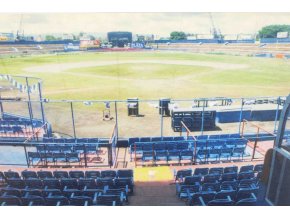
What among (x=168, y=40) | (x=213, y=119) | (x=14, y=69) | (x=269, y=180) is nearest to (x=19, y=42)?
(x=14, y=69)

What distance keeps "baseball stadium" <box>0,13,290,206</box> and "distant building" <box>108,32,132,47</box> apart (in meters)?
44.7

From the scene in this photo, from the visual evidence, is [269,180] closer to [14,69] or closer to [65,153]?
[65,153]

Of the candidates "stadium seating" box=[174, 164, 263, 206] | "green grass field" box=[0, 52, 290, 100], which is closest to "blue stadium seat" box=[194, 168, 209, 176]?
"stadium seating" box=[174, 164, 263, 206]

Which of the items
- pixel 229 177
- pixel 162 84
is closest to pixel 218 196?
pixel 229 177

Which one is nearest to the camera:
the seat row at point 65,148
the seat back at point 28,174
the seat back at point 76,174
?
the seat back at point 28,174

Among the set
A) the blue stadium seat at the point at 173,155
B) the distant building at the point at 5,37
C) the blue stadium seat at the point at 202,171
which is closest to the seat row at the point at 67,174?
the blue stadium seat at the point at 202,171

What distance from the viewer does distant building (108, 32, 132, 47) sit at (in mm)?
78438

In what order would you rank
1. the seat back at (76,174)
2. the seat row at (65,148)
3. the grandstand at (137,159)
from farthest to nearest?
the seat row at (65,148) < the seat back at (76,174) < the grandstand at (137,159)

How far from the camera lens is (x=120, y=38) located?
80375mm

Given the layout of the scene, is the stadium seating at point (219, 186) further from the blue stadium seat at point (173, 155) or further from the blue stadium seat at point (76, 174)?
the blue stadium seat at point (76, 174)

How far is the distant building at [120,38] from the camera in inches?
3088

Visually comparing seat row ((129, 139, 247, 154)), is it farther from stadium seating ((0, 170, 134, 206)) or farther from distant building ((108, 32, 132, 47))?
distant building ((108, 32, 132, 47))

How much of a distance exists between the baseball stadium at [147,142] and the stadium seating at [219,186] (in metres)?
0.03

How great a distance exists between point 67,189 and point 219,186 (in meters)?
4.60
